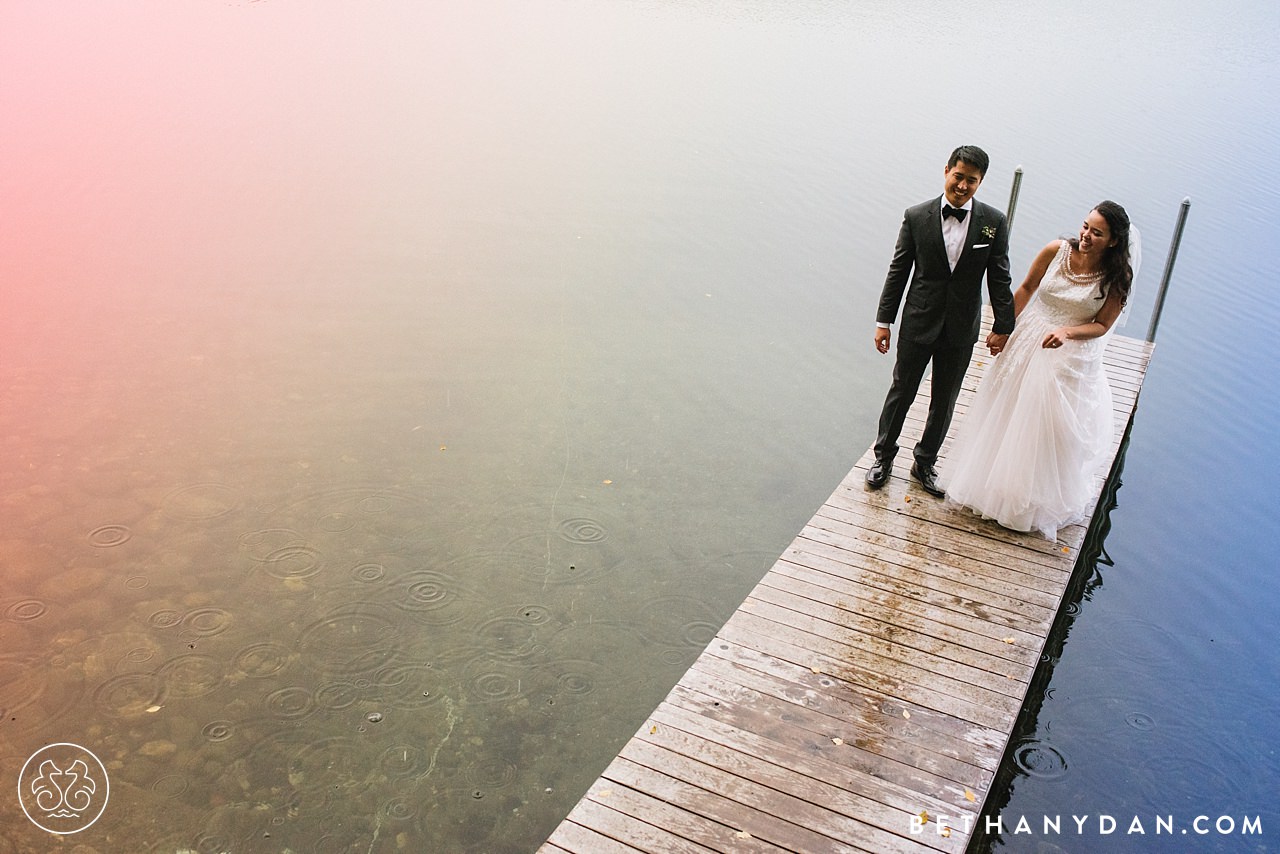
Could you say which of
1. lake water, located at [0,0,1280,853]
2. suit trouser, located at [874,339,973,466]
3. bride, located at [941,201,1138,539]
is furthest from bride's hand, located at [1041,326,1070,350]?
lake water, located at [0,0,1280,853]

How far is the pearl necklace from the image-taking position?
4.93m

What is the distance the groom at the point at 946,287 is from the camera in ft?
15.8

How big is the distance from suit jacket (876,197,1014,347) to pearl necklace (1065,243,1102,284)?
0.27m

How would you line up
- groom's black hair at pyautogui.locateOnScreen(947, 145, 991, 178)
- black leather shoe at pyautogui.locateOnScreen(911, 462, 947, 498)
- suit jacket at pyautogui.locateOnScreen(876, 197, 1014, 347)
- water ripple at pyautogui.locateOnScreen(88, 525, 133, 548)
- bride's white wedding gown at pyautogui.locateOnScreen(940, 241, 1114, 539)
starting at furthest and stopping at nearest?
water ripple at pyautogui.locateOnScreen(88, 525, 133, 548) → black leather shoe at pyautogui.locateOnScreen(911, 462, 947, 498) → bride's white wedding gown at pyautogui.locateOnScreen(940, 241, 1114, 539) → suit jacket at pyautogui.locateOnScreen(876, 197, 1014, 347) → groom's black hair at pyautogui.locateOnScreen(947, 145, 991, 178)

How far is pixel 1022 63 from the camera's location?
17.0 metres

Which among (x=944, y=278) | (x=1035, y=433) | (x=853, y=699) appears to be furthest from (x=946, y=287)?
(x=853, y=699)

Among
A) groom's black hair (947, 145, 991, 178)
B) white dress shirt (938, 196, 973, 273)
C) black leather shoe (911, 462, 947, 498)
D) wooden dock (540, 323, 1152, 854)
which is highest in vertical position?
groom's black hair (947, 145, 991, 178)

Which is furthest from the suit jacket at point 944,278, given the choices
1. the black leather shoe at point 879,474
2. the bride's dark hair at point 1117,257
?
the black leather shoe at point 879,474

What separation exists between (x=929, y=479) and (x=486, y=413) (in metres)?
3.05

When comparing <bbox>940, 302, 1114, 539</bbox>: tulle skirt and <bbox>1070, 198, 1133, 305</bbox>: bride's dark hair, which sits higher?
<bbox>1070, 198, 1133, 305</bbox>: bride's dark hair

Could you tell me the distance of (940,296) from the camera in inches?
197

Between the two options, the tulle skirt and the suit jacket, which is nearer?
the suit jacket

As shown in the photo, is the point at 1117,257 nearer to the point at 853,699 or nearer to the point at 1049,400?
the point at 1049,400

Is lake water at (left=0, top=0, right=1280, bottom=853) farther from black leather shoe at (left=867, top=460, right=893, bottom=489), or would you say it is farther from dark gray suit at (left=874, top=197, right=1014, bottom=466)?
dark gray suit at (left=874, top=197, right=1014, bottom=466)
